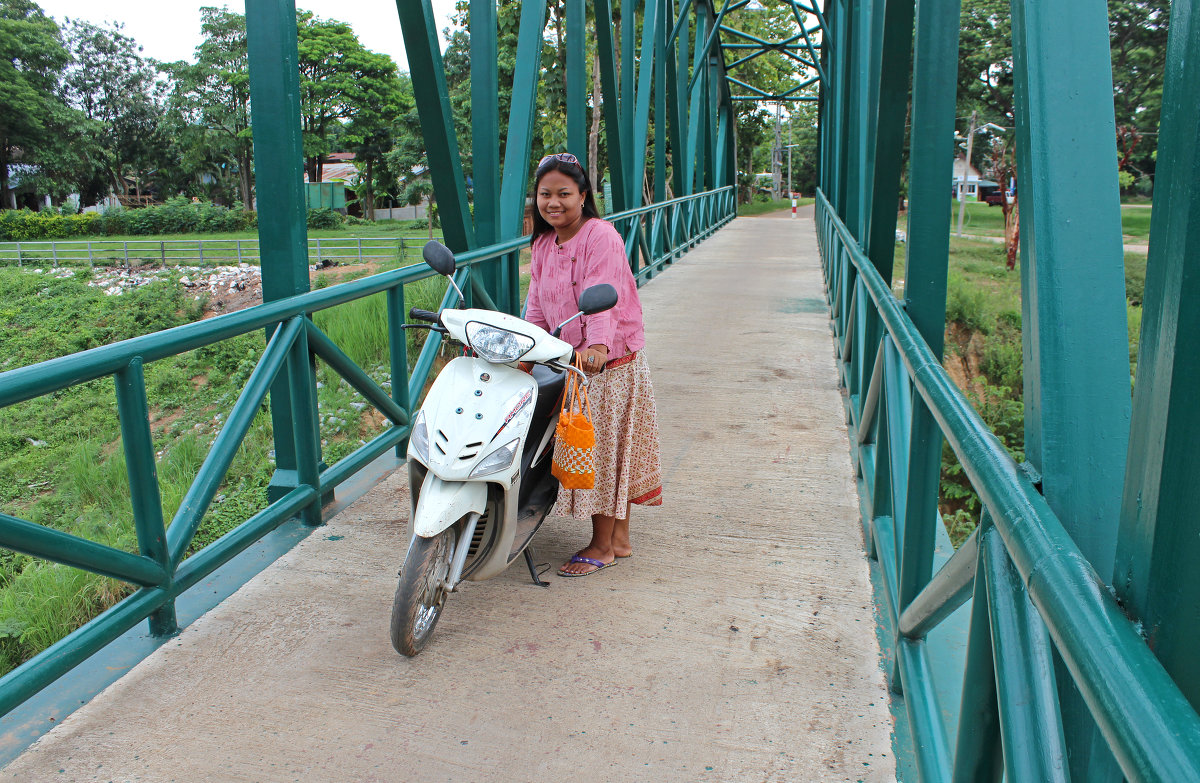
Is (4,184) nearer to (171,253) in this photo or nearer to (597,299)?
(171,253)

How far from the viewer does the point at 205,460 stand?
304 centimetres

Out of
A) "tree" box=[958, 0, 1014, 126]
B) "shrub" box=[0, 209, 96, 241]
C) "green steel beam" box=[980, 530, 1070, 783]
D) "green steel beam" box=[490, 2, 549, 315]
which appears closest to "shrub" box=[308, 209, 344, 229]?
"shrub" box=[0, 209, 96, 241]

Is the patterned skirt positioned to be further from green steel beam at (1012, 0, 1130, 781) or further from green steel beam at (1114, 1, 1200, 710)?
green steel beam at (1114, 1, 1200, 710)

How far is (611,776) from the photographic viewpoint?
2209mm

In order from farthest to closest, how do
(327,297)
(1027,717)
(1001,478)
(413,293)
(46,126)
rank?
(46,126) < (413,293) < (327,297) < (1001,478) < (1027,717)

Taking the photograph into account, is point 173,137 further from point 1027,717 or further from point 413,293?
point 1027,717

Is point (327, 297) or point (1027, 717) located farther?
point (327, 297)

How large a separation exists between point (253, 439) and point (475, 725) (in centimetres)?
813

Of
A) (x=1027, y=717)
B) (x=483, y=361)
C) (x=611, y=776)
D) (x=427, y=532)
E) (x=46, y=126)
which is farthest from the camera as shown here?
(x=46, y=126)

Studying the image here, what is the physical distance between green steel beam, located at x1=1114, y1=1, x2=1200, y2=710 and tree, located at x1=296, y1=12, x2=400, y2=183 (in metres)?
47.2

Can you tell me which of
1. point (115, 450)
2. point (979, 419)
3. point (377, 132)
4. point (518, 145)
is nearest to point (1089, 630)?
point (979, 419)

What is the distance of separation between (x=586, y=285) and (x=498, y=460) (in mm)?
711

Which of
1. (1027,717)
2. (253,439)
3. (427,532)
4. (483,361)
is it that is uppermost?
(483,361)

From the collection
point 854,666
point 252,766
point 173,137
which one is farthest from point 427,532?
point 173,137
